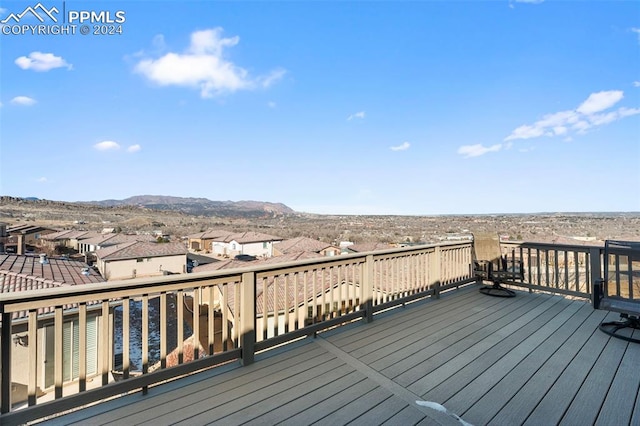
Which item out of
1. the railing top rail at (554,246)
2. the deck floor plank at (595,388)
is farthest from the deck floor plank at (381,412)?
the railing top rail at (554,246)

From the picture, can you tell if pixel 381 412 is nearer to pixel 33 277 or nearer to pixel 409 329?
pixel 409 329

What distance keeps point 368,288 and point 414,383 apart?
1.43 metres

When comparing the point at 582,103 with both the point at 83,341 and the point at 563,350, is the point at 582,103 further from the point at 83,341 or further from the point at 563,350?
the point at 83,341

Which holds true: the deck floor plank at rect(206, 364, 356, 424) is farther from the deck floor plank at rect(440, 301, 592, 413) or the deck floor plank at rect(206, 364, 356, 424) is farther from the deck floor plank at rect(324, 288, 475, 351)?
the deck floor plank at rect(440, 301, 592, 413)

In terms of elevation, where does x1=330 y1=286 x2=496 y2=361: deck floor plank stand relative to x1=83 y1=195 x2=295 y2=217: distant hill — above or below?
below

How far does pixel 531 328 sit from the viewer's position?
3.54 metres

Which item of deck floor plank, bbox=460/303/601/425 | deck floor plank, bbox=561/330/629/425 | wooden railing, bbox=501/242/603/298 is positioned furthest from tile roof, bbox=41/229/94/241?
deck floor plank, bbox=561/330/629/425

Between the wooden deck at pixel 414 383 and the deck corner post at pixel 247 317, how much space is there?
116mm

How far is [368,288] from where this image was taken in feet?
12.1

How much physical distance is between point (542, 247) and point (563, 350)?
8.41 ft

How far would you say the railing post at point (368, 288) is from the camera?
145 inches

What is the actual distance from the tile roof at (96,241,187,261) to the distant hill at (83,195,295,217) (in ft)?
121

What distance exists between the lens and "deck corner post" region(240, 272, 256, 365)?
8.59ft

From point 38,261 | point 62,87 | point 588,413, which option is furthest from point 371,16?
point 38,261
